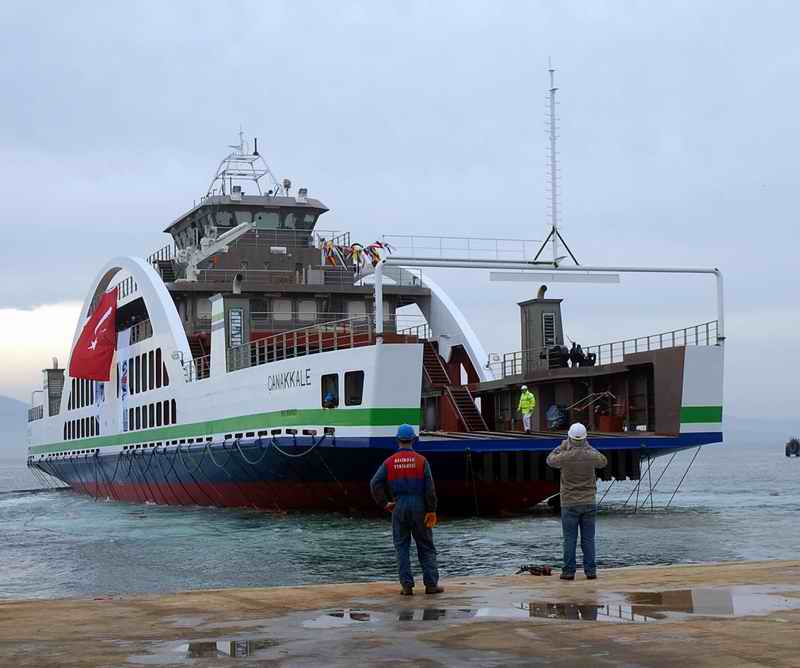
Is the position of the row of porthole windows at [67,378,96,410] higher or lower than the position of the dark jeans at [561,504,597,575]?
higher

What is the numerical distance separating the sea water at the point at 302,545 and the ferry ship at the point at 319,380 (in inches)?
45.9

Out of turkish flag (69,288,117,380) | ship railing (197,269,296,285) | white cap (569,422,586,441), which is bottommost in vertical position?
white cap (569,422,586,441)

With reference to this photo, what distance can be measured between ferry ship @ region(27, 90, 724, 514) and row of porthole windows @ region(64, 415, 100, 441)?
0.68ft

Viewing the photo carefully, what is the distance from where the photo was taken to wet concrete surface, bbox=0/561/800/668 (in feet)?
24.2

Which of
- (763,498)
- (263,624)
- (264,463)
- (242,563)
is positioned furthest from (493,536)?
(763,498)

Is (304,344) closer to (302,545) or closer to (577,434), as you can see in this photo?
(302,545)

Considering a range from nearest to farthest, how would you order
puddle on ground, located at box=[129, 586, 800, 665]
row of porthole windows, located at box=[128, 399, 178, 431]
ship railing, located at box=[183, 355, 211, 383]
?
puddle on ground, located at box=[129, 586, 800, 665], ship railing, located at box=[183, 355, 211, 383], row of porthole windows, located at box=[128, 399, 178, 431]

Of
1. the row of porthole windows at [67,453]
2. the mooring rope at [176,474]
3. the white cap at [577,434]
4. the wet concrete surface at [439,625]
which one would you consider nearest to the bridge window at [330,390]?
the mooring rope at [176,474]

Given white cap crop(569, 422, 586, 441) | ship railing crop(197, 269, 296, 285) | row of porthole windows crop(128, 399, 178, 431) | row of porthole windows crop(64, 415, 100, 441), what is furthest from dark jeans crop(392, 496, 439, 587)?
row of porthole windows crop(64, 415, 100, 441)

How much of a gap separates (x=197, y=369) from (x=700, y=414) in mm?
13925

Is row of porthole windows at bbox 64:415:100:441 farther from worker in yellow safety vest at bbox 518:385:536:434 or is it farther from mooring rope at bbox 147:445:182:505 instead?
worker in yellow safety vest at bbox 518:385:536:434

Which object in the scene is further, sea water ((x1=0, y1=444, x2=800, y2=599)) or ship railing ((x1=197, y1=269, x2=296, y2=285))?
ship railing ((x1=197, y1=269, x2=296, y2=285))

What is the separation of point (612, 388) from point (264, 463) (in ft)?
27.2

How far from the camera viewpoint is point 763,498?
38.9m
